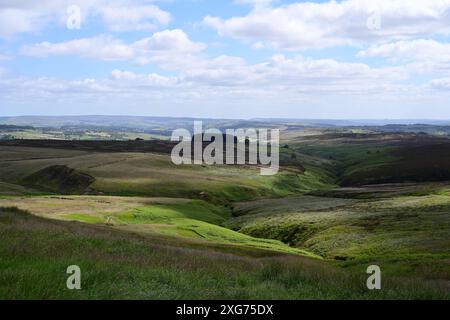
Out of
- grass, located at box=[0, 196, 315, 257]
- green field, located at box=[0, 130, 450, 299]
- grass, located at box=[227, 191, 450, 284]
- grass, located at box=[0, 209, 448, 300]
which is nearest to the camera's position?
grass, located at box=[0, 209, 448, 300]

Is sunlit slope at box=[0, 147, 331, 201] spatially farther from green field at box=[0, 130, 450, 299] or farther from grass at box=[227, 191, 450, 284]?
grass at box=[227, 191, 450, 284]

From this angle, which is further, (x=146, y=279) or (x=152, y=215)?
(x=152, y=215)

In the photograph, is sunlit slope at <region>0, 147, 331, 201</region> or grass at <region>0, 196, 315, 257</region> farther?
sunlit slope at <region>0, 147, 331, 201</region>

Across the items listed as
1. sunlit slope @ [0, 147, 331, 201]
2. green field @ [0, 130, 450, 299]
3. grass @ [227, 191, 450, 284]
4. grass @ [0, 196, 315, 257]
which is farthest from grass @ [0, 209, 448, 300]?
sunlit slope @ [0, 147, 331, 201]

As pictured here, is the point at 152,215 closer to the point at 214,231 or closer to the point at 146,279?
the point at 214,231

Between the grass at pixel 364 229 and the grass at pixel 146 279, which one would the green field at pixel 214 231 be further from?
the grass at pixel 364 229

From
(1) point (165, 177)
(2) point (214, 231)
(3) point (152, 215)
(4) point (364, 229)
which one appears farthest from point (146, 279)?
(1) point (165, 177)

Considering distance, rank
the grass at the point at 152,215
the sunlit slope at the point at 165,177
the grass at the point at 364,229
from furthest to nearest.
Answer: the sunlit slope at the point at 165,177 < the grass at the point at 152,215 < the grass at the point at 364,229

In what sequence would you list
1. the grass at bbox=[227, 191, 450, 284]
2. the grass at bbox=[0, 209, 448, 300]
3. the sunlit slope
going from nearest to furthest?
the grass at bbox=[0, 209, 448, 300] < the grass at bbox=[227, 191, 450, 284] < the sunlit slope

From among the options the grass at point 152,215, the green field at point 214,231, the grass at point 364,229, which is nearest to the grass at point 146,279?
the green field at point 214,231

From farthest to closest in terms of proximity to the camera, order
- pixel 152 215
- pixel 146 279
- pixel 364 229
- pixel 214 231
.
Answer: pixel 152 215, pixel 364 229, pixel 214 231, pixel 146 279
